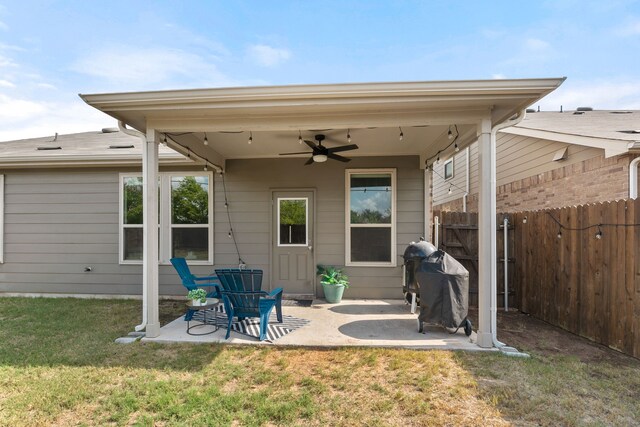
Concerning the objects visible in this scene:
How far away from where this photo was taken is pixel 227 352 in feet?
11.1

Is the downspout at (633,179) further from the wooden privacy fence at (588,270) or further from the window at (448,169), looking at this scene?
the window at (448,169)

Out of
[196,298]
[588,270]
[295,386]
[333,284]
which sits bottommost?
[295,386]

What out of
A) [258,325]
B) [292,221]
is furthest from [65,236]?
[258,325]

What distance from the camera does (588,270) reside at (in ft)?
12.2

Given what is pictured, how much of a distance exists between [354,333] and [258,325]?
130 cm

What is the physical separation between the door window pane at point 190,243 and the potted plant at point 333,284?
2.29 meters

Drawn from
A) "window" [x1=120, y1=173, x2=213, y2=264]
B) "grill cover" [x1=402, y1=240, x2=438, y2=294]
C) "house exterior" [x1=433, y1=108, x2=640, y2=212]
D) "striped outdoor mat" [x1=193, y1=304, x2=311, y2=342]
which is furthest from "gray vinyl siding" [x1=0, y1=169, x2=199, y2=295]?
"house exterior" [x1=433, y1=108, x2=640, y2=212]

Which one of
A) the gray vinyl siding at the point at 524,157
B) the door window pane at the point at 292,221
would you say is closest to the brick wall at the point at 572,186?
the gray vinyl siding at the point at 524,157

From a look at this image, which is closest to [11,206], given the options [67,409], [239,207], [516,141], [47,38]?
[47,38]

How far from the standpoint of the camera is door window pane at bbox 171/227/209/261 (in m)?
5.90

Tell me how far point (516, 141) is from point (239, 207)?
621cm

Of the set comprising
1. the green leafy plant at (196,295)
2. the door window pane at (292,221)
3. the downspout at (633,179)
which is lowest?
the green leafy plant at (196,295)

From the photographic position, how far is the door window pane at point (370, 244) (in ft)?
19.1

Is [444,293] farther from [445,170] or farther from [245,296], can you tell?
[445,170]
